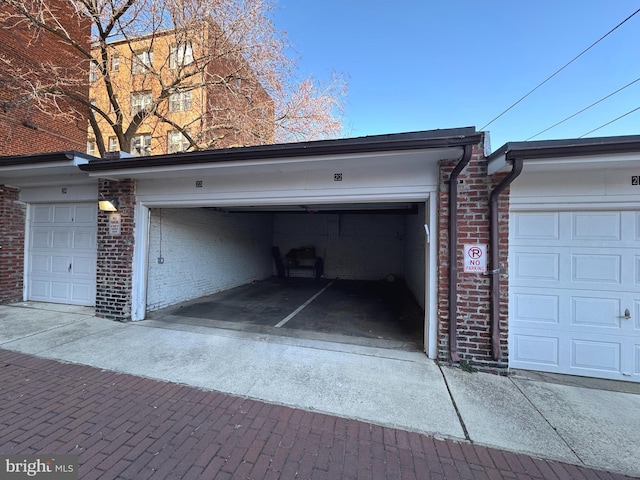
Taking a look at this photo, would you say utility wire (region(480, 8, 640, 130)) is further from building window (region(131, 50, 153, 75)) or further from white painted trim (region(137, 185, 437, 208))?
building window (region(131, 50, 153, 75))

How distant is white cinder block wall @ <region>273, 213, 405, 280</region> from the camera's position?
Answer: 39.2ft

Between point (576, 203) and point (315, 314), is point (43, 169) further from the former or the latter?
point (576, 203)

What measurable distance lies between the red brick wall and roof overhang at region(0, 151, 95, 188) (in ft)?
6.25

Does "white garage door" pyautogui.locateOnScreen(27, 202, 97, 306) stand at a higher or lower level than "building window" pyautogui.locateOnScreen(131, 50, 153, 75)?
lower

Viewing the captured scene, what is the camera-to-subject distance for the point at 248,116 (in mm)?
8664

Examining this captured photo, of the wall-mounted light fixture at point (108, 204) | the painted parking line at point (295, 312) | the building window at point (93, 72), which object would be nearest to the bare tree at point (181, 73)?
the building window at point (93, 72)

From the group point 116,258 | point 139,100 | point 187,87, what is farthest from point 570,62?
point 139,100

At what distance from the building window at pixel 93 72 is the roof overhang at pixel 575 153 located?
414 inches

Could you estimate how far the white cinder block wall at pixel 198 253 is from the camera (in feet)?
19.1

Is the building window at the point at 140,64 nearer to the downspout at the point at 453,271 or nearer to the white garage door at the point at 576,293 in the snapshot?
the downspout at the point at 453,271

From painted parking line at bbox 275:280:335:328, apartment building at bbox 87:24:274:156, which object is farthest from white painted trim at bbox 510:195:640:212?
apartment building at bbox 87:24:274:156

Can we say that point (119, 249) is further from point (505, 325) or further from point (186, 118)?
point (186, 118)

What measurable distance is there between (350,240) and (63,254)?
949 cm

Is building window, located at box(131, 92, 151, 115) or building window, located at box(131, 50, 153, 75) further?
building window, located at box(131, 92, 151, 115)
